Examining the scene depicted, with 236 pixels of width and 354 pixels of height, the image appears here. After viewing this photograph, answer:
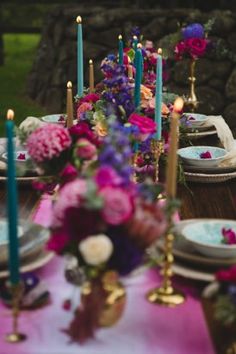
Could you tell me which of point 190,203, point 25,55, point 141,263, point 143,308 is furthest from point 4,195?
point 25,55

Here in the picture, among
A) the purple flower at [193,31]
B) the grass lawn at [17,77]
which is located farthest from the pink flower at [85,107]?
the grass lawn at [17,77]

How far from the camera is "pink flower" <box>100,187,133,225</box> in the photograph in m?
1.24

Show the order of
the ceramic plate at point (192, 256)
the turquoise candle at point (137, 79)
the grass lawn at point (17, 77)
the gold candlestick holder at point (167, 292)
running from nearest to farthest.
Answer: the gold candlestick holder at point (167, 292)
the ceramic plate at point (192, 256)
the turquoise candle at point (137, 79)
the grass lawn at point (17, 77)

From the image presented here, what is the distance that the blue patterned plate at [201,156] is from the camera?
2504 mm

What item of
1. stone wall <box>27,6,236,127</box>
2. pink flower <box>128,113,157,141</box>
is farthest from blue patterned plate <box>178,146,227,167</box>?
stone wall <box>27,6,236,127</box>

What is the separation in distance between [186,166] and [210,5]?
5.90 m

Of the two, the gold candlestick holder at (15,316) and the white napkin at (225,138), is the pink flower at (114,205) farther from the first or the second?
the white napkin at (225,138)

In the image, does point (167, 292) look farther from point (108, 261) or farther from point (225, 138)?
point (225, 138)

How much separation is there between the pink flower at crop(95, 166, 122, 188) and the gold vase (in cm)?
15

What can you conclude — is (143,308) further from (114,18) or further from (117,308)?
(114,18)

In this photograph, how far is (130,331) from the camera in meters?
1.38

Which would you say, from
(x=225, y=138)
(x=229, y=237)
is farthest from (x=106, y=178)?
(x=225, y=138)

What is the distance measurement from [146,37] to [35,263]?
5741mm

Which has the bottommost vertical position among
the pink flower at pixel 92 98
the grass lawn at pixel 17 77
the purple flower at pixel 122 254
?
the grass lawn at pixel 17 77
